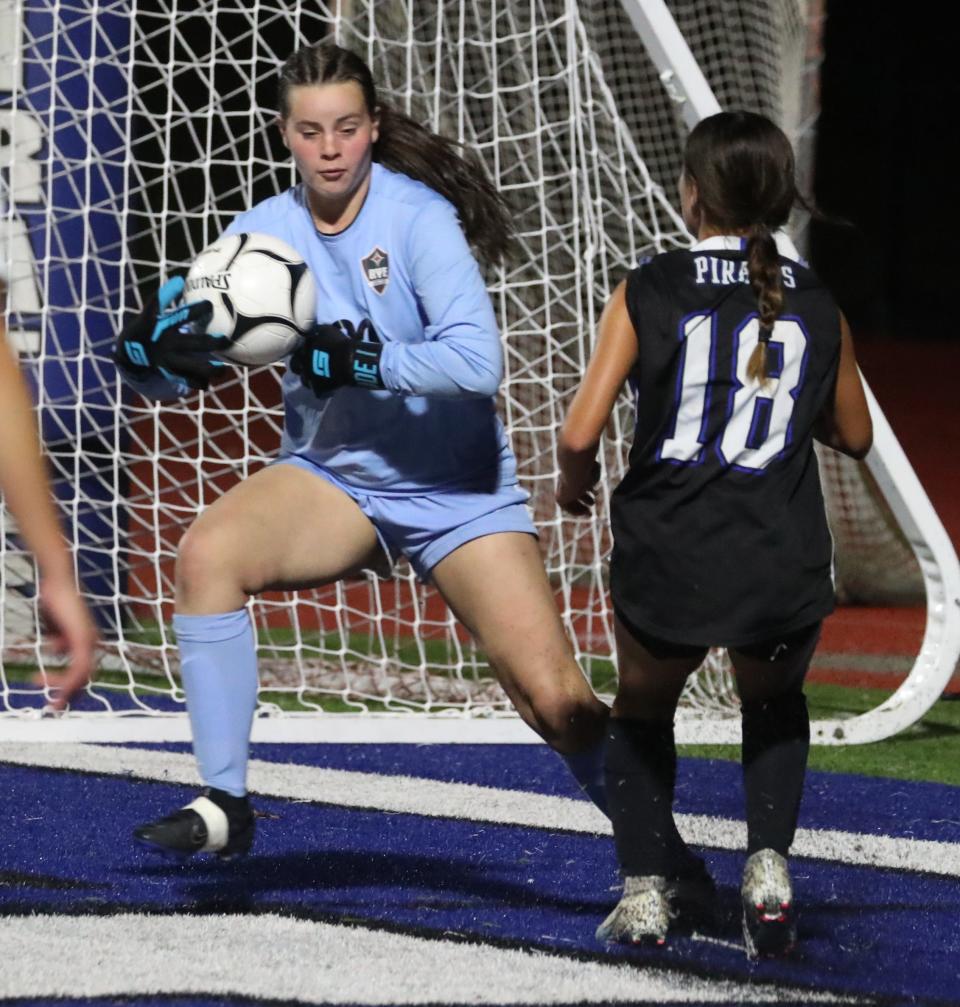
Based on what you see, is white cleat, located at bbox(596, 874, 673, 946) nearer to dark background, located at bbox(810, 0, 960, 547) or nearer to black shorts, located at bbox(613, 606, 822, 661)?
black shorts, located at bbox(613, 606, 822, 661)

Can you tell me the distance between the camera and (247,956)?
115 inches

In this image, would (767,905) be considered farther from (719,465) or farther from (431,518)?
(431,518)

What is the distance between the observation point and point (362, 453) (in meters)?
3.45

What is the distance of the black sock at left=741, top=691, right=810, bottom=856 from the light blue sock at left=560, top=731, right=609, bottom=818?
1.36ft

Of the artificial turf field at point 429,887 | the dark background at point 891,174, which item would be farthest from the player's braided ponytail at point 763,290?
the dark background at point 891,174

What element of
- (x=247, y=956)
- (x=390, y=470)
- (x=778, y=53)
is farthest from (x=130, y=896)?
(x=778, y=53)

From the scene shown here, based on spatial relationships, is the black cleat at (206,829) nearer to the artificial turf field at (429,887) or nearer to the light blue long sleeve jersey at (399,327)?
the artificial turf field at (429,887)

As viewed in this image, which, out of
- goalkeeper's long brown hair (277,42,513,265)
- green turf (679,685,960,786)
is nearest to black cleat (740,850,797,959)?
goalkeeper's long brown hair (277,42,513,265)

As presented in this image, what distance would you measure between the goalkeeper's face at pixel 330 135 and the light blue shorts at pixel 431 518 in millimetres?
550

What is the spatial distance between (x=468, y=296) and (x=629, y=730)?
0.85m

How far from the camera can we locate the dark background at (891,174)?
835 inches

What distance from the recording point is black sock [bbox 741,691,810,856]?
9.77 ft

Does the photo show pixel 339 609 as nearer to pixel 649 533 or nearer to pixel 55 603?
pixel 649 533

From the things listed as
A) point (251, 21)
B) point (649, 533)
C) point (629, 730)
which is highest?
point (251, 21)
